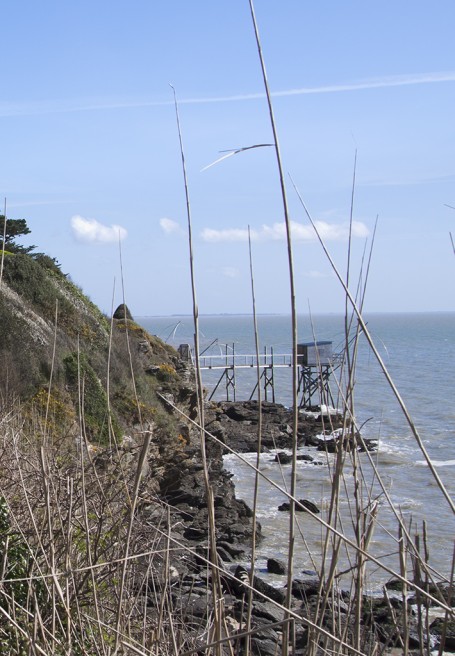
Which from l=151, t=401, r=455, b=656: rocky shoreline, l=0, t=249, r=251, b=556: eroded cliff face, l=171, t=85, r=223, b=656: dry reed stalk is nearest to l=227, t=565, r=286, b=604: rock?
l=151, t=401, r=455, b=656: rocky shoreline

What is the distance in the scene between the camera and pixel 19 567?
4879 mm

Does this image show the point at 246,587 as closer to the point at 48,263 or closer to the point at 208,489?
the point at 208,489

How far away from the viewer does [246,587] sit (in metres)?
1.99

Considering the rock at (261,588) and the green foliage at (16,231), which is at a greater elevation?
the green foliage at (16,231)

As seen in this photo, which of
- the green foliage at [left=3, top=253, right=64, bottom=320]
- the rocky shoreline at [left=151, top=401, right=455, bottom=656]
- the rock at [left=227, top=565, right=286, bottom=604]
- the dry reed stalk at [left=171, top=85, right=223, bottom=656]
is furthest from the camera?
the green foliage at [left=3, top=253, right=64, bottom=320]

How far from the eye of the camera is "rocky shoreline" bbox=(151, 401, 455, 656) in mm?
2824

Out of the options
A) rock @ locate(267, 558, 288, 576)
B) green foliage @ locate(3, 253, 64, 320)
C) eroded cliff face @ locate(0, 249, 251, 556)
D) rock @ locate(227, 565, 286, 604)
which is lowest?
rock @ locate(267, 558, 288, 576)

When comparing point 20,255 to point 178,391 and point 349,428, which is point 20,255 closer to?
point 178,391

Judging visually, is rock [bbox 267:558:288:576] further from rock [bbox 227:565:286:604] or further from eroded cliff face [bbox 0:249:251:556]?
eroded cliff face [bbox 0:249:251:556]

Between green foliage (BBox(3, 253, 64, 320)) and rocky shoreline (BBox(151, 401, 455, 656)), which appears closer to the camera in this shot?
rocky shoreline (BBox(151, 401, 455, 656))

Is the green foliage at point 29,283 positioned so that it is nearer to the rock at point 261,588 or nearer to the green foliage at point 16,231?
the green foliage at point 16,231

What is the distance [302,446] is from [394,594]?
19.9 meters

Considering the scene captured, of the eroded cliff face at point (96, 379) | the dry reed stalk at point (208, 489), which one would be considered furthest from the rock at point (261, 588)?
the dry reed stalk at point (208, 489)

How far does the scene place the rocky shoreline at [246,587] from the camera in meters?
2.82
